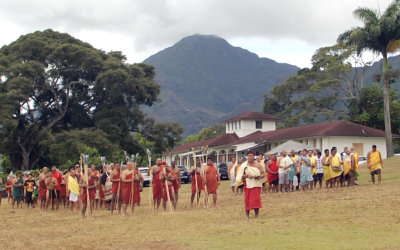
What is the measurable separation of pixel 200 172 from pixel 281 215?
489 cm

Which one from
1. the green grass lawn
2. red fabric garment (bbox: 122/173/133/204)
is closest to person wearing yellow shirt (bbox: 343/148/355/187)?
the green grass lawn

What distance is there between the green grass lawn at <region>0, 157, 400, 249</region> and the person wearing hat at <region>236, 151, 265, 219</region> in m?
0.45

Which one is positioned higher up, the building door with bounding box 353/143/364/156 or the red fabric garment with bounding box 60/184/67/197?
the building door with bounding box 353/143/364/156

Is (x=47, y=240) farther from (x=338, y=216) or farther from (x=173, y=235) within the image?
(x=338, y=216)

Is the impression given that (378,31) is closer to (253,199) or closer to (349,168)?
(349,168)

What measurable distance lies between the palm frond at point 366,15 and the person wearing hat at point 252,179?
28497 mm

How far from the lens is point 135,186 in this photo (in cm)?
1720

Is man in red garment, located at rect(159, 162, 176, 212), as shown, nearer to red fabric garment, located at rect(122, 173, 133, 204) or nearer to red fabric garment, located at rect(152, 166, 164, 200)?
red fabric garment, located at rect(152, 166, 164, 200)

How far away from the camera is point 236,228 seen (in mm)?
12672

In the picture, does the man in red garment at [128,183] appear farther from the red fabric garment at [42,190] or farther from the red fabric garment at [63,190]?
the red fabric garment at [42,190]

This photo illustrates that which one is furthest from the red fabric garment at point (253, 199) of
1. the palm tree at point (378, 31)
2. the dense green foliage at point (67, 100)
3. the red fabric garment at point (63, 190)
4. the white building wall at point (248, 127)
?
the white building wall at point (248, 127)

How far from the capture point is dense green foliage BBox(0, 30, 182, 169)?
139ft

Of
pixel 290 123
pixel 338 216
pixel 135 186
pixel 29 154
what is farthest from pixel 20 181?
pixel 290 123

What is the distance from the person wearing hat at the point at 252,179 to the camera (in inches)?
548
